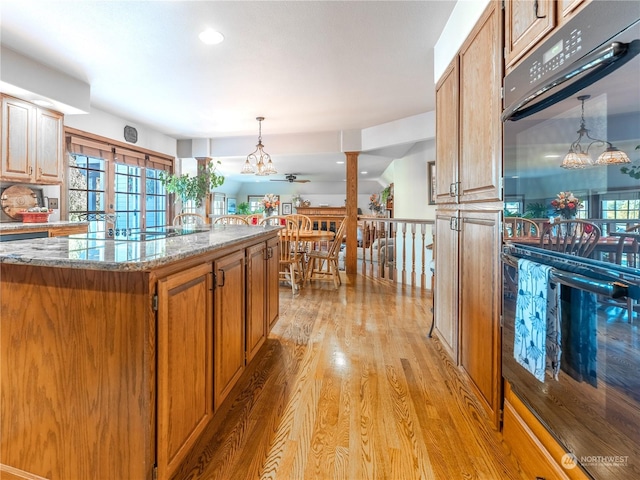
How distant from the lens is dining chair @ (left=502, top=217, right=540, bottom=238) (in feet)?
3.71

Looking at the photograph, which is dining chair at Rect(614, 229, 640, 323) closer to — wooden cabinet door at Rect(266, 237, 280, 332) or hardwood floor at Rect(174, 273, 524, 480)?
hardwood floor at Rect(174, 273, 524, 480)

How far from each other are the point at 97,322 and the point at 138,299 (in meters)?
0.18

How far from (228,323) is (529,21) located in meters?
1.78

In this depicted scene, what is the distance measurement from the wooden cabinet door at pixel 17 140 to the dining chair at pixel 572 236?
428cm

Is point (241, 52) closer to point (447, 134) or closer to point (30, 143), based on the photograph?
point (447, 134)

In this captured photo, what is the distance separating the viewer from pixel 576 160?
0.88 meters

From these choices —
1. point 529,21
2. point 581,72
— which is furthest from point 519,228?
point 529,21

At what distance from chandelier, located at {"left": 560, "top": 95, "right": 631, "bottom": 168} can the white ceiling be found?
1.74 metres

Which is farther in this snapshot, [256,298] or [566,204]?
[256,298]

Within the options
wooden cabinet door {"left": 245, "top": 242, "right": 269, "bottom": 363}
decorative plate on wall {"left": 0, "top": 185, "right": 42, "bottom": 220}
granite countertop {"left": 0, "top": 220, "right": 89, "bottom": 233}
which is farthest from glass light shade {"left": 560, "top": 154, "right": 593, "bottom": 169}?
decorative plate on wall {"left": 0, "top": 185, "right": 42, "bottom": 220}

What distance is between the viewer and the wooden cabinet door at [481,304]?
4.58 ft

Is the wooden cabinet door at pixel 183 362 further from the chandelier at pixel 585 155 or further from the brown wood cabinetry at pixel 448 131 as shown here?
the brown wood cabinetry at pixel 448 131

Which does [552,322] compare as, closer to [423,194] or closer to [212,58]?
[212,58]

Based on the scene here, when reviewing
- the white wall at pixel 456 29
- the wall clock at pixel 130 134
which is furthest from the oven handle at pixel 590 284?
the wall clock at pixel 130 134
